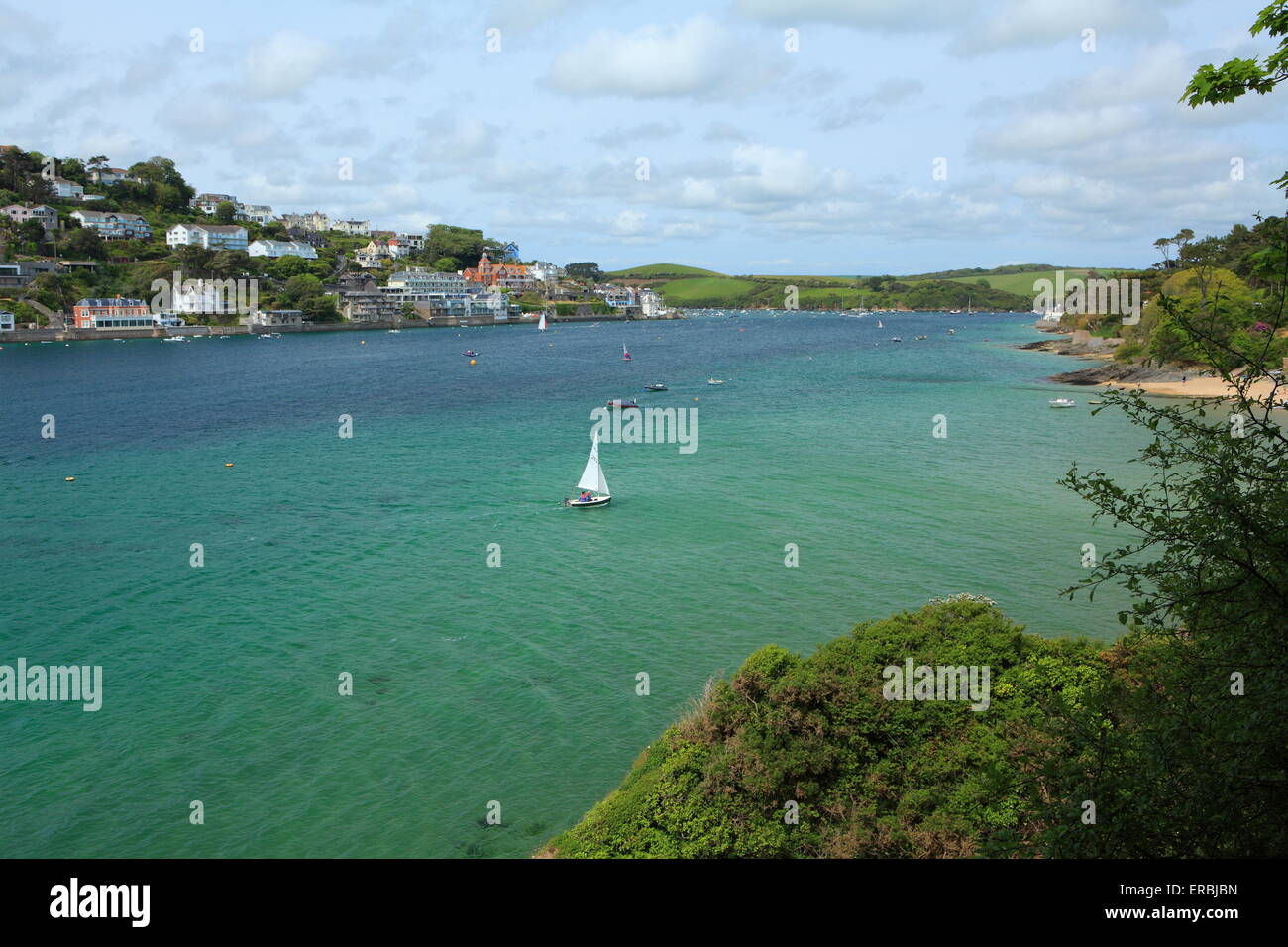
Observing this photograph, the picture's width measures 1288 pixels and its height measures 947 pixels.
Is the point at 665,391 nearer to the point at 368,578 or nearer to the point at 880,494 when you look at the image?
Result: the point at 880,494

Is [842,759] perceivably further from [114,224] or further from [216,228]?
[216,228]

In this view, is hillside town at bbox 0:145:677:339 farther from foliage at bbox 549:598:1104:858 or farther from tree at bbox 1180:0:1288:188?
tree at bbox 1180:0:1288:188

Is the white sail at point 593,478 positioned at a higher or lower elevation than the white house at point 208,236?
lower

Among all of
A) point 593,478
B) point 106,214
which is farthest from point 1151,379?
point 106,214

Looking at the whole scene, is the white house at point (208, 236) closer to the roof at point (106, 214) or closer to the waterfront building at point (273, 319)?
the roof at point (106, 214)

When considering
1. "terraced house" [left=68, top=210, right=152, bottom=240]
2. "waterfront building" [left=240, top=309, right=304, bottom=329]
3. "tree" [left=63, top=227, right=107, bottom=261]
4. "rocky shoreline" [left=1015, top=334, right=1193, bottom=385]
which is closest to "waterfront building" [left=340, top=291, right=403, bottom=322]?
"waterfront building" [left=240, top=309, right=304, bottom=329]

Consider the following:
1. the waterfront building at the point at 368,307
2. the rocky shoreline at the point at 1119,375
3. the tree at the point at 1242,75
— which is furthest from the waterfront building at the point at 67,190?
the tree at the point at 1242,75
